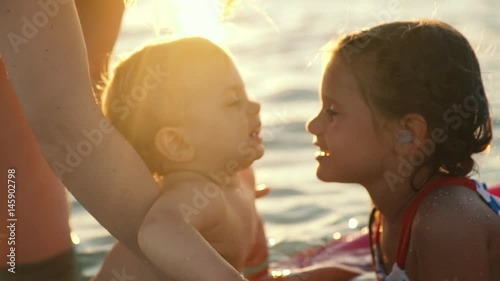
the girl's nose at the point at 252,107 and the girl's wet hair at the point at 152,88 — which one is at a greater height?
the girl's wet hair at the point at 152,88

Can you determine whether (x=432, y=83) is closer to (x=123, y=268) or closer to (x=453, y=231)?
(x=453, y=231)

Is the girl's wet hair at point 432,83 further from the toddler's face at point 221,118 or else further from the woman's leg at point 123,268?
the woman's leg at point 123,268

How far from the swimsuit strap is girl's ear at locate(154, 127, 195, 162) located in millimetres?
579

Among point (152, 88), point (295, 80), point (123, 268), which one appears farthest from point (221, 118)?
point (295, 80)

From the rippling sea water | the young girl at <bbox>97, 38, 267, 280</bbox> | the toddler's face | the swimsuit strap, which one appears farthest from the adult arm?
the swimsuit strap

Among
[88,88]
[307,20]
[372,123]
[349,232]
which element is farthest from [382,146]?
[307,20]

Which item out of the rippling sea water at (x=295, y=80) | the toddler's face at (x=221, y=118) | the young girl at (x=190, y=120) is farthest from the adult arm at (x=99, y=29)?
the toddler's face at (x=221, y=118)

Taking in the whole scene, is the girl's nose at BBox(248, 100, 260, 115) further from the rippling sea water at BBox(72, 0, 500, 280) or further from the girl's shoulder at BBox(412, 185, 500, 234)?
the girl's shoulder at BBox(412, 185, 500, 234)

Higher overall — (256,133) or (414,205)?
(256,133)

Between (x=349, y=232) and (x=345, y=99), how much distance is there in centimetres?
113

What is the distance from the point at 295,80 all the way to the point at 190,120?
268cm

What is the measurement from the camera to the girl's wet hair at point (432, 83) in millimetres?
2982

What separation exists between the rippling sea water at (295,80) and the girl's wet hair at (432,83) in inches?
13.0

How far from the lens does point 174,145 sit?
309 centimetres
